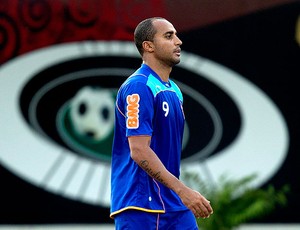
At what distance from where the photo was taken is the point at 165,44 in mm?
5840

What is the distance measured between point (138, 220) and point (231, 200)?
5522mm

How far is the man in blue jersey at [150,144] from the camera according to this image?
18.4ft

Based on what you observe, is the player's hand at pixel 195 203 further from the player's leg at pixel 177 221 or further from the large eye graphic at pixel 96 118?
the large eye graphic at pixel 96 118

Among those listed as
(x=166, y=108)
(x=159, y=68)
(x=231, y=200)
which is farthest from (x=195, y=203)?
(x=231, y=200)

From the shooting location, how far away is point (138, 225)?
5668 millimetres

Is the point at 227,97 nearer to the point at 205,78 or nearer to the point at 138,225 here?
the point at 205,78

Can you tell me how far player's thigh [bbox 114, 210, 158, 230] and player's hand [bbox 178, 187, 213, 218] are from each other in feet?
0.95

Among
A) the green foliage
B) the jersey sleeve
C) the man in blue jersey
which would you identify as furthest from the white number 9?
the green foliage

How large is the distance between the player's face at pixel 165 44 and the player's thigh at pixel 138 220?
2.97 ft

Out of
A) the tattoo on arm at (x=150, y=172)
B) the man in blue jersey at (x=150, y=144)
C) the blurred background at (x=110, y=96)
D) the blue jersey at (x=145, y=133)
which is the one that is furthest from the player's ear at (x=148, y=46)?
the blurred background at (x=110, y=96)

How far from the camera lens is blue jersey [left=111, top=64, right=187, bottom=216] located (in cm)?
564

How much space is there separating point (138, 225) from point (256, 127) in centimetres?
640

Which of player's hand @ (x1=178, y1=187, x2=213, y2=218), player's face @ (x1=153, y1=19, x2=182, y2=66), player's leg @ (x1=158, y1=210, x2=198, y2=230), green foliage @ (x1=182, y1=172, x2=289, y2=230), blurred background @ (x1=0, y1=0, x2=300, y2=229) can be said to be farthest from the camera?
blurred background @ (x1=0, y1=0, x2=300, y2=229)

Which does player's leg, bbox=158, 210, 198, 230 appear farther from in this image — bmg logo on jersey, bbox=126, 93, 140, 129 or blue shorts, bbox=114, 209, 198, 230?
bmg logo on jersey, bbox=126, 93, 140, 129
